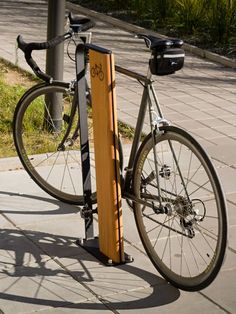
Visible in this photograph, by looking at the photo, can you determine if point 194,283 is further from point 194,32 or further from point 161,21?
point 161,21

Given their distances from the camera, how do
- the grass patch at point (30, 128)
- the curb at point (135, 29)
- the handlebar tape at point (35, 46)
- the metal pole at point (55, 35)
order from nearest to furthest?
the handlebar tape at point (35, 46) → the grass patch at point (30, 128) → the metal pole at point (55, 35) → the curb at point (135, 29)

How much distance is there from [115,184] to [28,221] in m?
1.02

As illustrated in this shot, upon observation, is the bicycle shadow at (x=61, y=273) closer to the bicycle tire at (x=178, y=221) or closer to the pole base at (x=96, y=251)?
the pole base at (x=96, y=251)

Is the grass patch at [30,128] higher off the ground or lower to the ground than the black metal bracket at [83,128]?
lower

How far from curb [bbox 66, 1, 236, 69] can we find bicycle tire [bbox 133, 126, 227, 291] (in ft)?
19.8

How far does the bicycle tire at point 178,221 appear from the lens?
3.70m

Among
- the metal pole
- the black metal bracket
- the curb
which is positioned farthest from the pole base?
the curb

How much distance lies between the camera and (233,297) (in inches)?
152

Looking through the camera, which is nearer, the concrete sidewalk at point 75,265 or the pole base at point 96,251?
the concrete sidewalk at point 75,265

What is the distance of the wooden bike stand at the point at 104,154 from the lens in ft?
12.9

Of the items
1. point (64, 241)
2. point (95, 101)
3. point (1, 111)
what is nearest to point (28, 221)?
point (64, 241)

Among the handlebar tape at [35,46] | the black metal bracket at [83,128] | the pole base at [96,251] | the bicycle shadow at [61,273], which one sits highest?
the handlebar tape at [35,46]

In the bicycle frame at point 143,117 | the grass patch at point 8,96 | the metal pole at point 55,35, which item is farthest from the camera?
the grass patch at point 8,96

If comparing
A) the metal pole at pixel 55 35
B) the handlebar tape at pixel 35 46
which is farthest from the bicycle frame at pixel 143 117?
the metal pole at pixel 55 35
